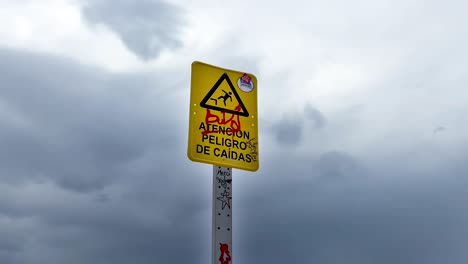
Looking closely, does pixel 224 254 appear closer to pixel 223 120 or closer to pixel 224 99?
pixel 223 120

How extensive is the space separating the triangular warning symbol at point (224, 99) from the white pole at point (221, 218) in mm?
841

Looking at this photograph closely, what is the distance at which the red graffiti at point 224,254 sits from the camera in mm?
5922

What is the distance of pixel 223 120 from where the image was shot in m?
6.61

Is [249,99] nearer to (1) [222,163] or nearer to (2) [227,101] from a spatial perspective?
(2) [227,101]

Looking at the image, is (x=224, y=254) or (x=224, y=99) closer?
(x=224, y=254)

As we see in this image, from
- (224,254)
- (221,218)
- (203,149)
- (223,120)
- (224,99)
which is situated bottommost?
(224,254)

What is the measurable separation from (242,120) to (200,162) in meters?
0.94

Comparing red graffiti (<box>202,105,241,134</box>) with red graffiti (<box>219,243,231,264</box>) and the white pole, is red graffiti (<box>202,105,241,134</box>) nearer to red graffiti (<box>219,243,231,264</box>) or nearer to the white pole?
the white pole

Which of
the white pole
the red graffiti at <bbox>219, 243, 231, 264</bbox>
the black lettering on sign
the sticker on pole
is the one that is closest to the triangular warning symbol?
the sticker on pole

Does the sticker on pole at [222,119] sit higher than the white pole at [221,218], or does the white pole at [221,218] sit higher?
the sticker on pole at [222,119]

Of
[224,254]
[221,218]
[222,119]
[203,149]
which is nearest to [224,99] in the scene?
[222,119]

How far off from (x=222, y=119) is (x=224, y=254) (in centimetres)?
172

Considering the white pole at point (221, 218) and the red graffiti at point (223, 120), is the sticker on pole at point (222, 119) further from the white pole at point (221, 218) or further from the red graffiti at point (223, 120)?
the white pole at point (221, 218)

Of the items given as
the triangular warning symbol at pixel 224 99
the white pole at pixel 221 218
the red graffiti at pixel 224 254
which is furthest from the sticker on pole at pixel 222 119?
the red graffiti at pixel 224 254
